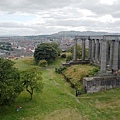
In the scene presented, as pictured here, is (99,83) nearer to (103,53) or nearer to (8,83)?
(103,53)

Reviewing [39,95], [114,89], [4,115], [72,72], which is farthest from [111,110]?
[72,72]

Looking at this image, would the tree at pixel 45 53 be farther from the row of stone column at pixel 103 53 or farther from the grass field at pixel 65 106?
the grass field at pixel 65 106

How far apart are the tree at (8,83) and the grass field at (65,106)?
9.87 feet

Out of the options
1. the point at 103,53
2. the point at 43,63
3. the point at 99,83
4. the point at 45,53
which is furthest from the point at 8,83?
the point at 45,53

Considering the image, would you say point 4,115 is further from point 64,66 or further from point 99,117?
point 64,66

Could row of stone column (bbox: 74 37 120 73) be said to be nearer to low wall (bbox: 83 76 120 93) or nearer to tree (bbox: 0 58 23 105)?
low wall (bbox: 83 76 120 93)

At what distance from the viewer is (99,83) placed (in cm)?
4022

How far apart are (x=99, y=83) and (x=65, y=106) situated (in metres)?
9.81


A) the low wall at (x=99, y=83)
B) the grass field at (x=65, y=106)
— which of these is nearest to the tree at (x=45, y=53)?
the grass field at (x=65, y=106)

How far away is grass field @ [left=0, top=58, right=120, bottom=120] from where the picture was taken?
30281 mm

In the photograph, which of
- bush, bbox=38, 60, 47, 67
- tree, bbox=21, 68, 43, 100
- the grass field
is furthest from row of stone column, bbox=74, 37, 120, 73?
tree, bbox=21, 68, 43, 100

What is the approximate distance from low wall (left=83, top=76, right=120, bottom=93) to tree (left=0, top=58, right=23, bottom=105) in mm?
13270

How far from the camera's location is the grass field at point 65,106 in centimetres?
3028

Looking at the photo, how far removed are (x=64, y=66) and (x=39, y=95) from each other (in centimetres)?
2329
